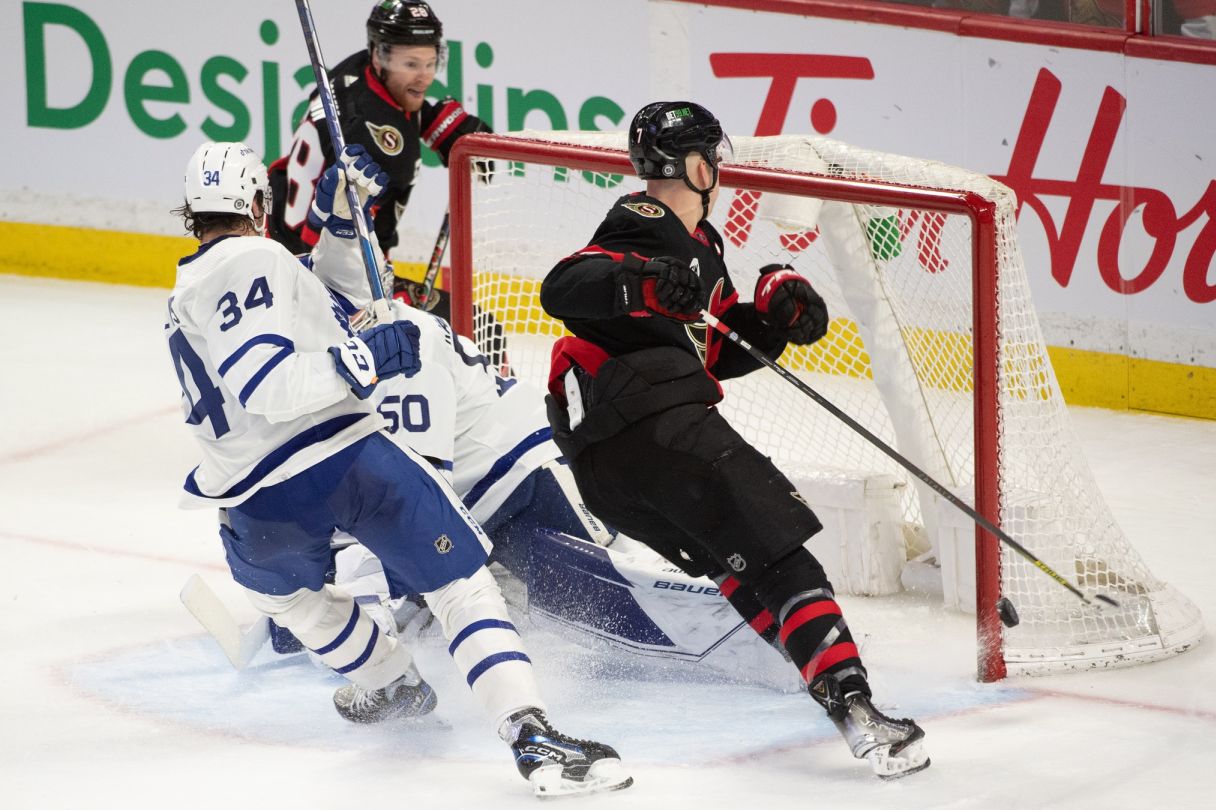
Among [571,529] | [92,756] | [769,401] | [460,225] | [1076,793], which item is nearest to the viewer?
[1076,793]

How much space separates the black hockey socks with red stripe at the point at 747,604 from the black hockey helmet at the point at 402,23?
199cm

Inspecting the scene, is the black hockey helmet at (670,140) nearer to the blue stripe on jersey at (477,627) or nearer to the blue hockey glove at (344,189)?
the blue hockey glove at (344,189)

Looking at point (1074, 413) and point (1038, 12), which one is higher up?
point (1038, 12)

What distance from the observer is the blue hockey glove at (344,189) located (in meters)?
3.70

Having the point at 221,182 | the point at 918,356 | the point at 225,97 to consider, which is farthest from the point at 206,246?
the point at 225,97

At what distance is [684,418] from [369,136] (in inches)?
78.2

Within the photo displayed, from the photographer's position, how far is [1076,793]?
3088mm

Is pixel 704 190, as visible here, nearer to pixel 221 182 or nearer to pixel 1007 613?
pixel 221 182

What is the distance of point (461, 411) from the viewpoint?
3834 millimetres

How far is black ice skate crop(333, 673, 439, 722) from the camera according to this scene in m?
3.53

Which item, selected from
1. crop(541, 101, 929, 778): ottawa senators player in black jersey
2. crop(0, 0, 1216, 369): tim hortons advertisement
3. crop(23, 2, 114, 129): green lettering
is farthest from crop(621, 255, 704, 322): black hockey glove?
crop(23, 2, 114, 129): green lettering

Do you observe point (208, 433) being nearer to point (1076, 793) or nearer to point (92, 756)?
point (92, 756)

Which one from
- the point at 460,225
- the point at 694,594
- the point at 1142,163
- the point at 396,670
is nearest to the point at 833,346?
the point at 1142,163

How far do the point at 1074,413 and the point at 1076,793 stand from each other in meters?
2.65
